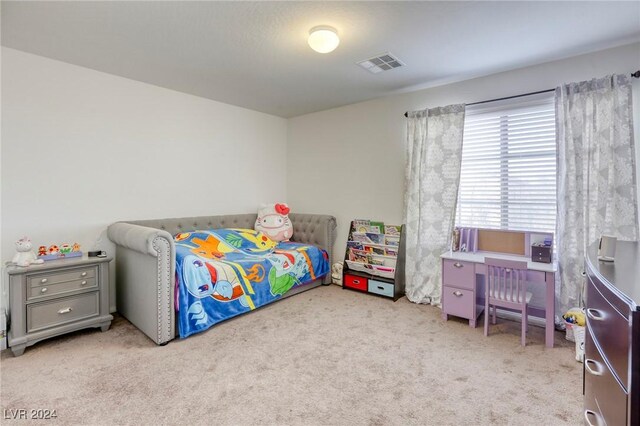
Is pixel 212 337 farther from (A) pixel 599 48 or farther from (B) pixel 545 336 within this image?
(A) pixel 599 48

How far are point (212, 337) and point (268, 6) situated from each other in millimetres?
2559

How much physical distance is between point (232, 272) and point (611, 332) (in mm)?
2658

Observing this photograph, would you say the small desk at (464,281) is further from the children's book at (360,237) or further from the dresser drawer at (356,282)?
the children's book at (360,237)

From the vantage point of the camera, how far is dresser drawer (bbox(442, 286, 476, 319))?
2846 mm

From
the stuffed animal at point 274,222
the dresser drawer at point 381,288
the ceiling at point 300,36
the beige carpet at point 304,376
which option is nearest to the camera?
the beige carpet at point 304,376

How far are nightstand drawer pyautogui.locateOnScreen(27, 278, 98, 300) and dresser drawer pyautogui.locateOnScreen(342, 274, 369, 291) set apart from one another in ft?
8.74

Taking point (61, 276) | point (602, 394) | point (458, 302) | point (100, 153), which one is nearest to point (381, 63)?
point (458, 302)

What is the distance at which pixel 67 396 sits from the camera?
72.4 inches

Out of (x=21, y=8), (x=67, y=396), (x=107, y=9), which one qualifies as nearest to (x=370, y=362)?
(x=67, y=396)

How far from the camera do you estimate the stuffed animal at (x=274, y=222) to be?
14.0ft

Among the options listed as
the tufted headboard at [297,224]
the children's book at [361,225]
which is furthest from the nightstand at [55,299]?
the children's book at [361,225]

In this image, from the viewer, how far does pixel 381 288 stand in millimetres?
3695

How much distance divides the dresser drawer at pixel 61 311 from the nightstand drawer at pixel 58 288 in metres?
0.06

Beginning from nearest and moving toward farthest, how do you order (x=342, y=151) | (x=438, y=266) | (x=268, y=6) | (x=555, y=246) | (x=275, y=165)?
1. (x=268, y=6)
2. (x=555, y=246)
3. (x=438, y=266)
4. (x=342, y=151)
5. (x=275, y=165)
